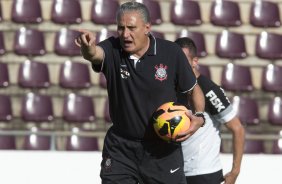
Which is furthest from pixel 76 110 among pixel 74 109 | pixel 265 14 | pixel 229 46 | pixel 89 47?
pixel 89 47

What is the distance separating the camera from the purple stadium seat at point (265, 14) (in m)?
10.6

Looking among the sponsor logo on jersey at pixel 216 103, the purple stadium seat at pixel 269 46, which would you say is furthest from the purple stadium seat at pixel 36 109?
the sponsor logo on jersey at pixel 216 103

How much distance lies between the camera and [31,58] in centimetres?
1046

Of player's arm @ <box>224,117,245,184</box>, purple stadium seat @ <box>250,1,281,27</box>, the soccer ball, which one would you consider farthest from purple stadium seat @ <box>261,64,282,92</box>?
the soccer ball

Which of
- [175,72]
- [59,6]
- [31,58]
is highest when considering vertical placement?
[175,72]

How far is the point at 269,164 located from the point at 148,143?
295cm

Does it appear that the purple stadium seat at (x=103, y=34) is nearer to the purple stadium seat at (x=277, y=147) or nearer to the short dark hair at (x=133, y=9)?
the purple stadium seat at (x=277, y=147)

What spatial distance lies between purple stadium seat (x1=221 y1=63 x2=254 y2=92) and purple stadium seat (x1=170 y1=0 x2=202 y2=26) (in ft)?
2.53

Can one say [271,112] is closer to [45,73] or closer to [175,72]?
[45,73]

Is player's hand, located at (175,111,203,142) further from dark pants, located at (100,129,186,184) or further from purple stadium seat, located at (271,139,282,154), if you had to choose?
purple stadium seat, located at (271,139,282,154)

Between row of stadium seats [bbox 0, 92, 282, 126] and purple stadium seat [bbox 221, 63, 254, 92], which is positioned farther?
purple stadium seat [bbox 221, 63, 254, 92]

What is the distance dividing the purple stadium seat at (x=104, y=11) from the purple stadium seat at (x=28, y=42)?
0.79 m

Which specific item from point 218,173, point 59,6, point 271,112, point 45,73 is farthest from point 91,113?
point 218,173

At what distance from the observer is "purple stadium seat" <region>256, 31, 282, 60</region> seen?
10.5 metres
